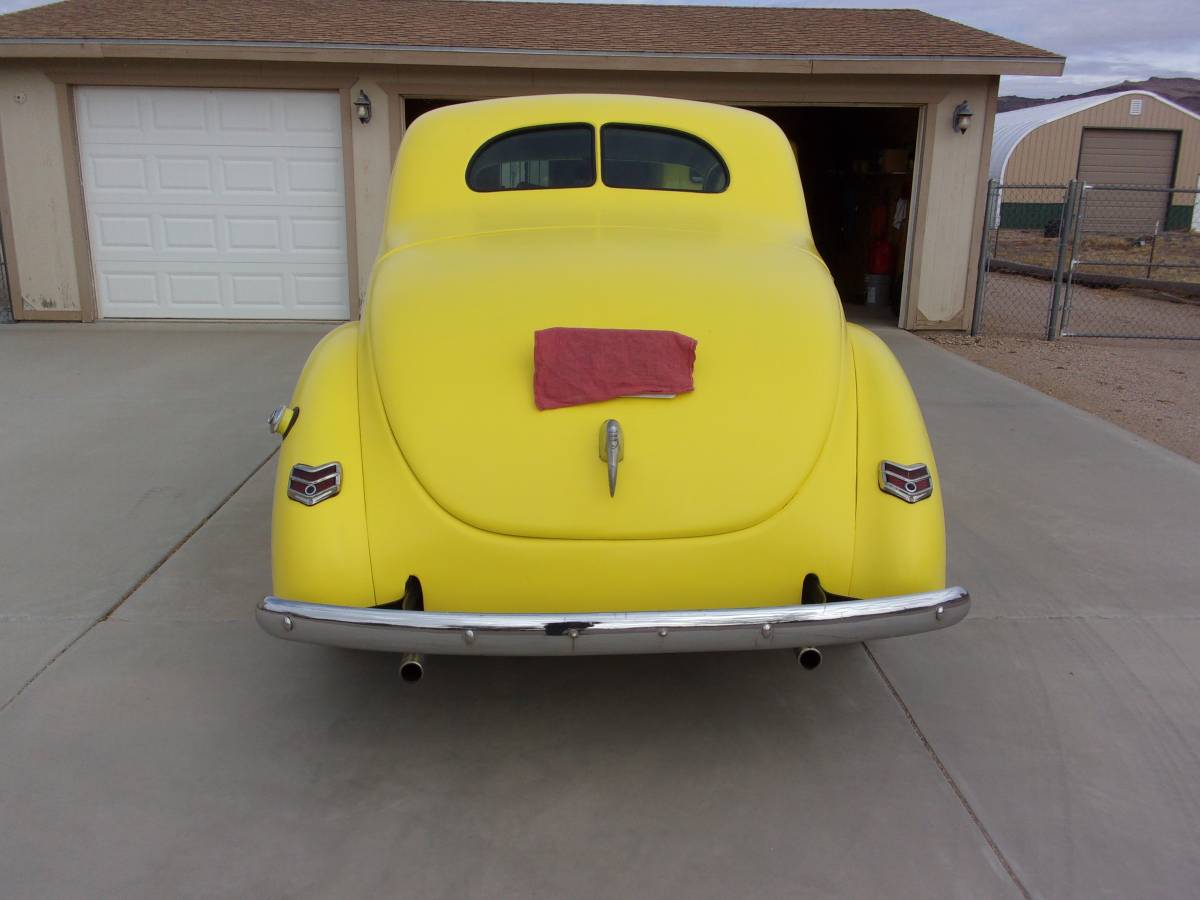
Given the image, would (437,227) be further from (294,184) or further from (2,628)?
(294,184)

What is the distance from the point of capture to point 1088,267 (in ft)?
69.2

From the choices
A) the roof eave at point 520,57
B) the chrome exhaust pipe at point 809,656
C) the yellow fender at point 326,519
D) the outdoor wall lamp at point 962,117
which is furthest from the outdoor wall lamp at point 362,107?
the chrome exhaust pipe at point 809,656

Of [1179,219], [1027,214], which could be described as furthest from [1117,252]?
[1179,219]

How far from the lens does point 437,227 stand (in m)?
3.86

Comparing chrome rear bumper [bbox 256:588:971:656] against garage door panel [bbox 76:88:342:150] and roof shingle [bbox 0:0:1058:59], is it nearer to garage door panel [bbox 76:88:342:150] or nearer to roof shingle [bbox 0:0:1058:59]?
roof shingle [bbox 0:0:1058:59]

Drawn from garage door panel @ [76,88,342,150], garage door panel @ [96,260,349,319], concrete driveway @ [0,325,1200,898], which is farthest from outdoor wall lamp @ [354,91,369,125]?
concrete driveway @ [0,325,1200,898]

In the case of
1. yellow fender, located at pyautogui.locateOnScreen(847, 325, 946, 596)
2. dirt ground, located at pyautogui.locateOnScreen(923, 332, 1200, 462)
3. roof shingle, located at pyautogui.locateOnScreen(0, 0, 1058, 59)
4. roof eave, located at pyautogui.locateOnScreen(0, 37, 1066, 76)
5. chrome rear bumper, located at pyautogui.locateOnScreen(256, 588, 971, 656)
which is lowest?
dirt ground, located at pyautogui.locateOnScreen(923, 332, 1200, 462)

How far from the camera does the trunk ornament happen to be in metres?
2.70

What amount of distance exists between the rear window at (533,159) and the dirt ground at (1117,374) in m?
4.73

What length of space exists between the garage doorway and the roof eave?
49.5 inches

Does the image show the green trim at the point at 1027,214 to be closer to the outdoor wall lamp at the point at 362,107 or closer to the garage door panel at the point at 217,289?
the outdoor wall lamp at the point at 362,107

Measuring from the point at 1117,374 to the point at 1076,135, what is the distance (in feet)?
92.1

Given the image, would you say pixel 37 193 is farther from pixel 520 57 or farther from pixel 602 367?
pixel 602 367

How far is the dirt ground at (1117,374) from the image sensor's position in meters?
7.49
